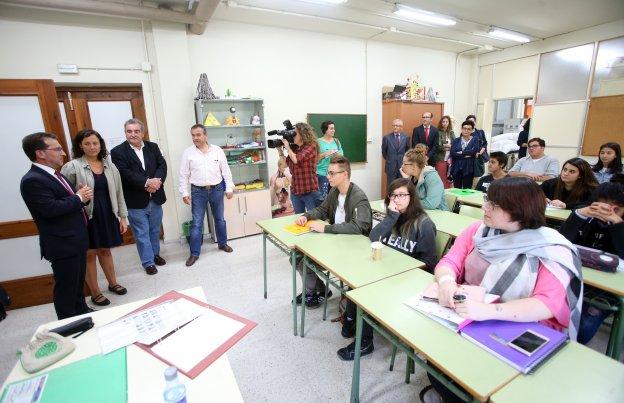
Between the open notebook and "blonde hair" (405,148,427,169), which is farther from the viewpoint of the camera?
"blonde hair" (405,148,427,169)

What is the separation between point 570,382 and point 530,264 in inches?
16.9

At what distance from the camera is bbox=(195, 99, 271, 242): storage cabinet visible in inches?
171

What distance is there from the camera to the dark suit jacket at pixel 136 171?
3.11 metres

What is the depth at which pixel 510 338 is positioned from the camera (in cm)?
106

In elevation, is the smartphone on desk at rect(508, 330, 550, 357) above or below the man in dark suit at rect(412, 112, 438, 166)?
below

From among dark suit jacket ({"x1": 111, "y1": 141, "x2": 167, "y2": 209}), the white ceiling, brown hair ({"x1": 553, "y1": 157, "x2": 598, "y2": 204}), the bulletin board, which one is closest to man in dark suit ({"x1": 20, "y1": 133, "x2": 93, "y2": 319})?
dark suit jacket ({"x1": 111, "y1": 141, "x2": 167, "y2": 209})

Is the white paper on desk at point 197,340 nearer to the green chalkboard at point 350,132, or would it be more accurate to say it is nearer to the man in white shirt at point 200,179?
A: the man in white shirt at point 200,179

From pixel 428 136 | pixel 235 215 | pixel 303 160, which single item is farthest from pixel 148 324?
pixel 428 136

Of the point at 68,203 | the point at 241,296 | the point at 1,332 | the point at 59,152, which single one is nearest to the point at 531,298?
the point at 241,296

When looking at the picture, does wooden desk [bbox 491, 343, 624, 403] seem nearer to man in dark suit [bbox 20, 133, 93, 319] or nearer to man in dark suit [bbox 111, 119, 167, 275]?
man in dark suit [bbox 20, 133, 93, 319]

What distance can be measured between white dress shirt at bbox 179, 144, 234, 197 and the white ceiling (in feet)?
6.33

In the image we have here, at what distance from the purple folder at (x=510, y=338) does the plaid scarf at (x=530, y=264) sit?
0.16 metres

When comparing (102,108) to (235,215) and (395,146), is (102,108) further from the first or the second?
(395,146)

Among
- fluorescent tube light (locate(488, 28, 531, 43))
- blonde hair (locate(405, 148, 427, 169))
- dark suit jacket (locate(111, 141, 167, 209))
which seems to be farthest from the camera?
fluorescent tube light (locate(488, 28, 531, 43))
